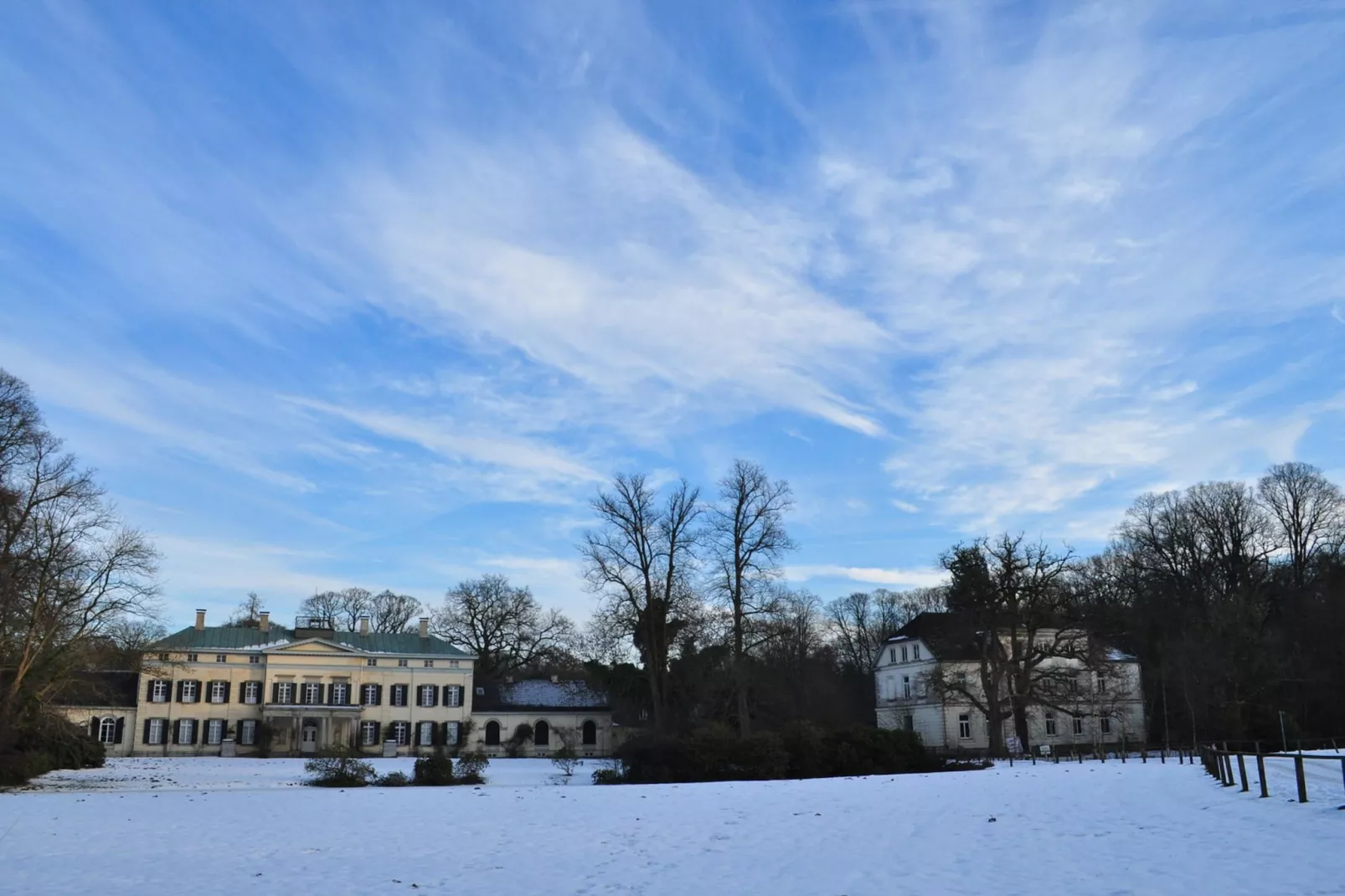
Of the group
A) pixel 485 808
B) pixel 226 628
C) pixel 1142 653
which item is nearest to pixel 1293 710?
pixel 1142 653

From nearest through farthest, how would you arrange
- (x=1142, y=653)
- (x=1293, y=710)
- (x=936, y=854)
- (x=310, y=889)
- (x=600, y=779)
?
(x=310, y=889) → (x=936, y=854) → (x=600, y=779) → (x=1293, y=710) → (x=1142, y=653)

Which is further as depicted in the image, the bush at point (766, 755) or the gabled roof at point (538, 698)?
the gabled roof at point (538, 698)

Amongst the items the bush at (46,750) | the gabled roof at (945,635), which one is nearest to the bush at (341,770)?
the bush at (46,750)

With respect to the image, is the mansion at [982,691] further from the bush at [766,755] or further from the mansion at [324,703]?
the mansion at [324,703]

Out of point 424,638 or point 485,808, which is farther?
point 424,638

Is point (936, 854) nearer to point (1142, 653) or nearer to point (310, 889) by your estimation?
point (310, 889)

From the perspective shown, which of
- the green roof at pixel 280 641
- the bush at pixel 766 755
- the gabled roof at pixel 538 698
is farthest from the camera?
the gabled roof at pixel 538 698

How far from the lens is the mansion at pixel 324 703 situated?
60469mm

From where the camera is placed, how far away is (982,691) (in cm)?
6019

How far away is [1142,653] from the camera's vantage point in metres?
59.7

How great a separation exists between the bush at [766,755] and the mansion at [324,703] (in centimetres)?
3237

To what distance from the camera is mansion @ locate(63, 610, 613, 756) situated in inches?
2381

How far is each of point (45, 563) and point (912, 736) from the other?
2621 centimetres

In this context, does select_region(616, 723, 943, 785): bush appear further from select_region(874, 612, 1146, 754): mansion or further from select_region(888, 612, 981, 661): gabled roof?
select_region(888, 612, 981, 661): gabled roof
